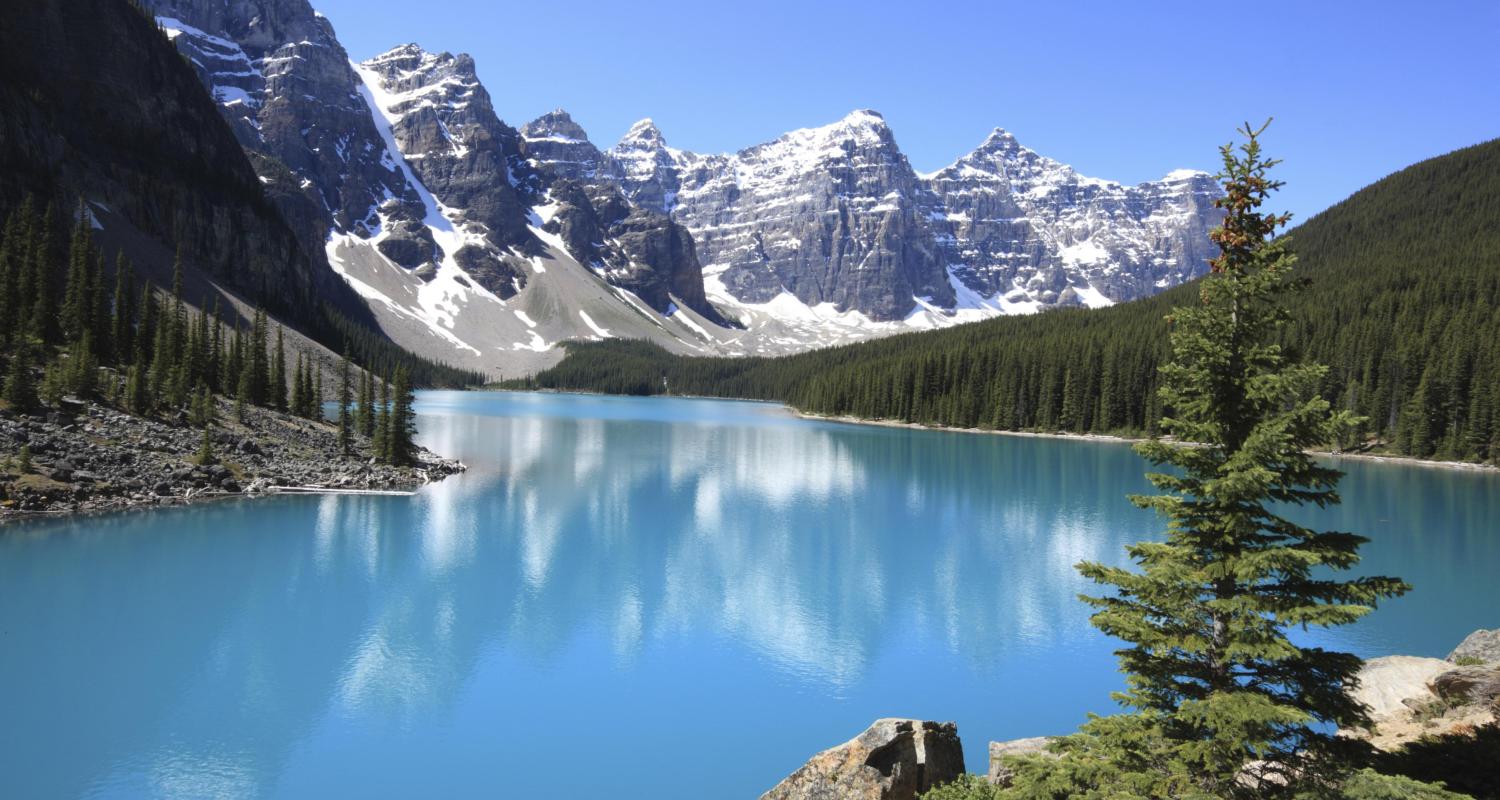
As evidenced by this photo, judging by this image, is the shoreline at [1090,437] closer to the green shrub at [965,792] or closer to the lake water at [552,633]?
the lake water at [552,633]

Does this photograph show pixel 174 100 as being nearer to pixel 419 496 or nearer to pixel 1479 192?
pixel 419 496

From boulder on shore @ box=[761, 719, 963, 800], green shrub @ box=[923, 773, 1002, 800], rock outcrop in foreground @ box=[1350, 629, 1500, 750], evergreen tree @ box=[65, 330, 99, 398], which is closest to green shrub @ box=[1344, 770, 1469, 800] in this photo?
rock outcrop in foreground @ box=[1350, 629, 1500, 750]

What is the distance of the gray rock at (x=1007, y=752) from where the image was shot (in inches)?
440

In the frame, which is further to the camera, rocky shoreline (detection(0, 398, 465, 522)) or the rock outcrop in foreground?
rocky shoreline (detection(0, 398, 465, 522))

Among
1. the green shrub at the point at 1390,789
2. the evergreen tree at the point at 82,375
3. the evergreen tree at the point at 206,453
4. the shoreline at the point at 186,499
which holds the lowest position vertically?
the shoreline at the point at 186,499

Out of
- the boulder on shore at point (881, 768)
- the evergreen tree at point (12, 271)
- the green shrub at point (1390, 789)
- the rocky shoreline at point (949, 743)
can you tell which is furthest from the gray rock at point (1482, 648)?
the evergreen tree at point (12, 271)

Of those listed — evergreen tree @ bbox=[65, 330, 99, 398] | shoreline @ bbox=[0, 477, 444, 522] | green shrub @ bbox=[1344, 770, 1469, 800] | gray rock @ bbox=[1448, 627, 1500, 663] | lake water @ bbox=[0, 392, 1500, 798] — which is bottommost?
lake water @ bbox=[0, 392, 1500, 798]

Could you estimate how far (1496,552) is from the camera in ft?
126

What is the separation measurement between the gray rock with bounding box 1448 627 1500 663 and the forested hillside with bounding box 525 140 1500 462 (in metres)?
51.1

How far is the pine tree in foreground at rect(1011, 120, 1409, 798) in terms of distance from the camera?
29.4 feet

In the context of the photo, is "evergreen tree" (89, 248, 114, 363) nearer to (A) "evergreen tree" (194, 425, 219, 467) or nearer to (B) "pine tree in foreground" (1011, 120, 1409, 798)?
(A) "evergreen tree" (194, 425, 219, 467)

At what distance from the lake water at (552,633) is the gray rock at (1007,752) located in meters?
3.57

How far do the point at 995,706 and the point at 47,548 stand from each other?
3312 cm

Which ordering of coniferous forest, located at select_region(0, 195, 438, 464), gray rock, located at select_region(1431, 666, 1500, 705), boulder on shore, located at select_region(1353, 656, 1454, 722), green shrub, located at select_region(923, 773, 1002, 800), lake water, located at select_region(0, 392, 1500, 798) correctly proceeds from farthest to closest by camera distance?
coniferous forest, located at select_region(0, 195, 438, 464) < lake water, located at select_region(0, 392, 1500, 798) < boulder on shore, located at select_region(1353, 656, 1454, 722) < gray rock, located at select_region(1431, 666, 1500, 705) < green shrub, located at select_region(923, 773, 1002, 800)
